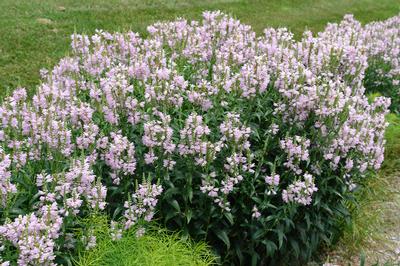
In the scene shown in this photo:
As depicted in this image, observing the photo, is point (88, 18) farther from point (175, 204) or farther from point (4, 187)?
point (4, 187)

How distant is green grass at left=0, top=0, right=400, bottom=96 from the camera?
29.7 ft

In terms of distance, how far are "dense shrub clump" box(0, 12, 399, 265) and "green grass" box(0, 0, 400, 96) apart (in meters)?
2.47

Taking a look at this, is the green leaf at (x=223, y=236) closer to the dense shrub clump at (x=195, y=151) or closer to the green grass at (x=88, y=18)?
the dense shrub clump at (x=195, y=151)

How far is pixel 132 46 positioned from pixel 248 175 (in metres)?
1.99

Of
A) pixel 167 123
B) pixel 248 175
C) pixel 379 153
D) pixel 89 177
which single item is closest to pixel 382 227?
pixel 379 153

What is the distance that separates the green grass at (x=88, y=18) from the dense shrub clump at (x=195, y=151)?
247 centimetres

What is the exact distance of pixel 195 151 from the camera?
418cm

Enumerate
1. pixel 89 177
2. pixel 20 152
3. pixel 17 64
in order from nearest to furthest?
pixel 89 177
pixel 20 152
pixel 17 64

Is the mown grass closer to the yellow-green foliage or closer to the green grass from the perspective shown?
the yellow-green foliage

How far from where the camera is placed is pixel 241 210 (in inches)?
182

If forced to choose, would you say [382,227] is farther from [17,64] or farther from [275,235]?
[17,64]

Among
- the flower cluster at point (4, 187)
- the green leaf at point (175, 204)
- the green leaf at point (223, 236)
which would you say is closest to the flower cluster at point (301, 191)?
the green leaf at point (223, 236)

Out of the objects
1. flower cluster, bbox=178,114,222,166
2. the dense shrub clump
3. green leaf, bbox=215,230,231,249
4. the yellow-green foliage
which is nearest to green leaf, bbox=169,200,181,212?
the dense shrub clump

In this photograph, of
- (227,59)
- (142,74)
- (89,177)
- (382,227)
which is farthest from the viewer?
(382,227)
